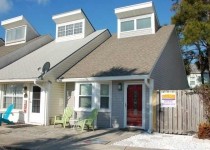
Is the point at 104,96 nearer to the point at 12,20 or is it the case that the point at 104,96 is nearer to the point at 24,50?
the point at 24,50

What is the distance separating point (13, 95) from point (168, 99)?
380 inches

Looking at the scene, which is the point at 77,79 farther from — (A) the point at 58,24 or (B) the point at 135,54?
(A) the point at 58,24

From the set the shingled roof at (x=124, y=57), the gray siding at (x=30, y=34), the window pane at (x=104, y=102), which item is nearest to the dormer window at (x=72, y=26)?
the shingled roof at (x=124, y=57)

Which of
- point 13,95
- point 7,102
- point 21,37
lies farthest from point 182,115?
point 21,37

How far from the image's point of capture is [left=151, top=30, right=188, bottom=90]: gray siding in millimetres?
15738

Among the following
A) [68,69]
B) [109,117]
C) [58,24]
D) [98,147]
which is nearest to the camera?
[98,147]

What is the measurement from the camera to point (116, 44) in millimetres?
19438

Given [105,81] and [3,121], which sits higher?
[105,81]

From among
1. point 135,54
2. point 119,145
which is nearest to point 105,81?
point 135,54

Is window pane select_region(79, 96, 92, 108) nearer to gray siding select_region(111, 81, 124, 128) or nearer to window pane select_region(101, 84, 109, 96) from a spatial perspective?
window pane select_region(101, 84, 109, 96)

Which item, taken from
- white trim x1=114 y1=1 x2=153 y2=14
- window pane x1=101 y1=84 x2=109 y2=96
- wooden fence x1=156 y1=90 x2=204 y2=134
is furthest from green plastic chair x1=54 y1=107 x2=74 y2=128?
white trim x1=114 y1=1 x2=153 y2=14

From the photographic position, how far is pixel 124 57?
16.8 m

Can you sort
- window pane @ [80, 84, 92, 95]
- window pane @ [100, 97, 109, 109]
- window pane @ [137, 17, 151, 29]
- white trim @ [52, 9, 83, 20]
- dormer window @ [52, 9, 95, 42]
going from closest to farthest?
window pane @ [100, 97, 109, 109]
window pane @ [80, 84, 92, 95]
window pane @ [137, 17, 151, 29]
white trim @ [52, 9, 83, 20]
dormer window @ [52, 9, 95, 42]

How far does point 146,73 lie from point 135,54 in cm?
317
